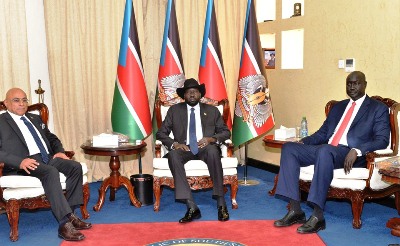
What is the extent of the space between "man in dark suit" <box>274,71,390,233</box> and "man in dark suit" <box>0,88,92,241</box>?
5.89 feet

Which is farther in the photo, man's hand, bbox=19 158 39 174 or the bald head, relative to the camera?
the bald head

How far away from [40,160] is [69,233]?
2.73 ft

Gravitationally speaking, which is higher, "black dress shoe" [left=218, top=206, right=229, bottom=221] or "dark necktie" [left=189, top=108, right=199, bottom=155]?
"dark necktie" [left=189, top=108, right=199, bottom=155]

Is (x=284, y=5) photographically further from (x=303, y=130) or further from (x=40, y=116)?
(x=40, y=116)

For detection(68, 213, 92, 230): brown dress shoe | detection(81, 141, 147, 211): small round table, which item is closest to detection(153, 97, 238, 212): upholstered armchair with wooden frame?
detection(81, 141, 147, 211): small round table

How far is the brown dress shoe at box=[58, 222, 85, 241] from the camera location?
4199 mm

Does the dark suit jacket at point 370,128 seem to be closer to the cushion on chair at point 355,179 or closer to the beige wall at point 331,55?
the cushion on chair at point 355,179

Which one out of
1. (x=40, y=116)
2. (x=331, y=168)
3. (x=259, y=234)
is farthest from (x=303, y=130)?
(x=40, y=116)

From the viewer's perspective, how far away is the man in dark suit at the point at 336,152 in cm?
444

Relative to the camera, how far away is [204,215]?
16.2 feet

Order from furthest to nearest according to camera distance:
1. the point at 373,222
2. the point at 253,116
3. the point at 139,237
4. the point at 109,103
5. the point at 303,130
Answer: the point at 109,103 < the point at 253,116 < the point at 303,130 < the point at 373,222 < the point at 139,237

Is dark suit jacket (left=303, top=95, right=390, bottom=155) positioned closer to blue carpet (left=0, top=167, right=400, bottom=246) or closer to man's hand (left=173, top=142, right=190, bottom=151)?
blue carpet (left=0, top=167, right=400, bottom=246)

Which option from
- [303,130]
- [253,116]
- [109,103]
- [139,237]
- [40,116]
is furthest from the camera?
[109,103]

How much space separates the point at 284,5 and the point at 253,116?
171cm
